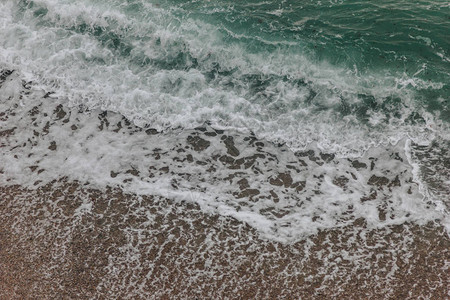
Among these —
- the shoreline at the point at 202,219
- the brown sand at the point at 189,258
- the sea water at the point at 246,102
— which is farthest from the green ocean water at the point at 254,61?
the brown sand at the point at 189,258

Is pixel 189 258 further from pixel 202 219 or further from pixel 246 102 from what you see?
pixel 246 102

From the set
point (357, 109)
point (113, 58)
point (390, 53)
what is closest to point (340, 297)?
point (357, 109)

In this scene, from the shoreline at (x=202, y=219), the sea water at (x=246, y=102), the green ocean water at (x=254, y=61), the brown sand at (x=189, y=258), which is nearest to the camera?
the brown sand at (x=189, y=258)

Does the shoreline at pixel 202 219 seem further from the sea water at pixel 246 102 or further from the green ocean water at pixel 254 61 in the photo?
the green ocean water at pixel 254 61

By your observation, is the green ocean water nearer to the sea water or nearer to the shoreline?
the sea water

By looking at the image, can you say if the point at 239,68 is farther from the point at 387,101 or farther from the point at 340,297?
the point at 340,297

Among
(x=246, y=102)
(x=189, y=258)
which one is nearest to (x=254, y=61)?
(x=246, y=102)
